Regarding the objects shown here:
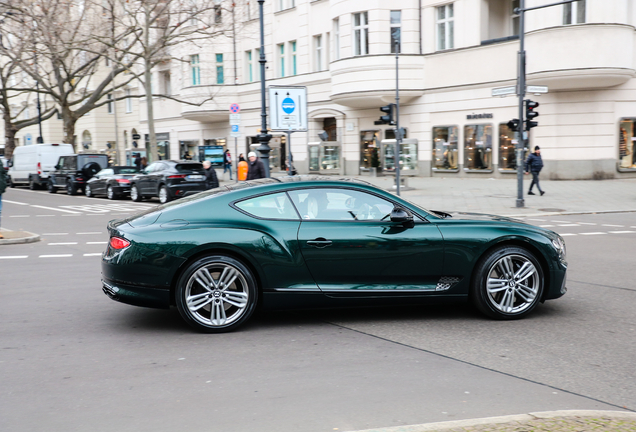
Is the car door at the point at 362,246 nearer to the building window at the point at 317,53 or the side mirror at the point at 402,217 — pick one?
the side mirror at the point at 402,217

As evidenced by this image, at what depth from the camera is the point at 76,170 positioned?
3011cm

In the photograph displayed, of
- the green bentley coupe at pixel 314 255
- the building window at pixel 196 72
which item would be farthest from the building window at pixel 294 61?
the green bentley coupe at pixel 314 255

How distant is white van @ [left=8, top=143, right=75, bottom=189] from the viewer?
34.1 metres

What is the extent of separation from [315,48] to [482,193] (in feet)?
57.5

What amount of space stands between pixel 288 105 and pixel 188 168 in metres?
6.46

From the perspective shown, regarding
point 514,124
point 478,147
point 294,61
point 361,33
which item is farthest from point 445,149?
point 294,61

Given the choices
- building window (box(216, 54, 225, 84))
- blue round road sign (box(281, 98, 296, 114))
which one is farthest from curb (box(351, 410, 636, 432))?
building window (box(216, 54, 225, 84))

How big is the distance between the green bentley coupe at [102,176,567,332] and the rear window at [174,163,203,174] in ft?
56.2

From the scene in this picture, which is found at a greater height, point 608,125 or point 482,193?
point 608,125

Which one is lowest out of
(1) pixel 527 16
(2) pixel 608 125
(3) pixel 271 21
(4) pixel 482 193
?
(4) pixel 482 193

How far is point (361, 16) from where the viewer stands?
108 feet

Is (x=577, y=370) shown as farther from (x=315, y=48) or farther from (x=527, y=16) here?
(x=315, y=48)

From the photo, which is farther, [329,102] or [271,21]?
[271,21]

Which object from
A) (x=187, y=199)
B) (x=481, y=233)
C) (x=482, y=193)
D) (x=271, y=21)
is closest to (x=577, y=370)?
(x=481, y=233)
